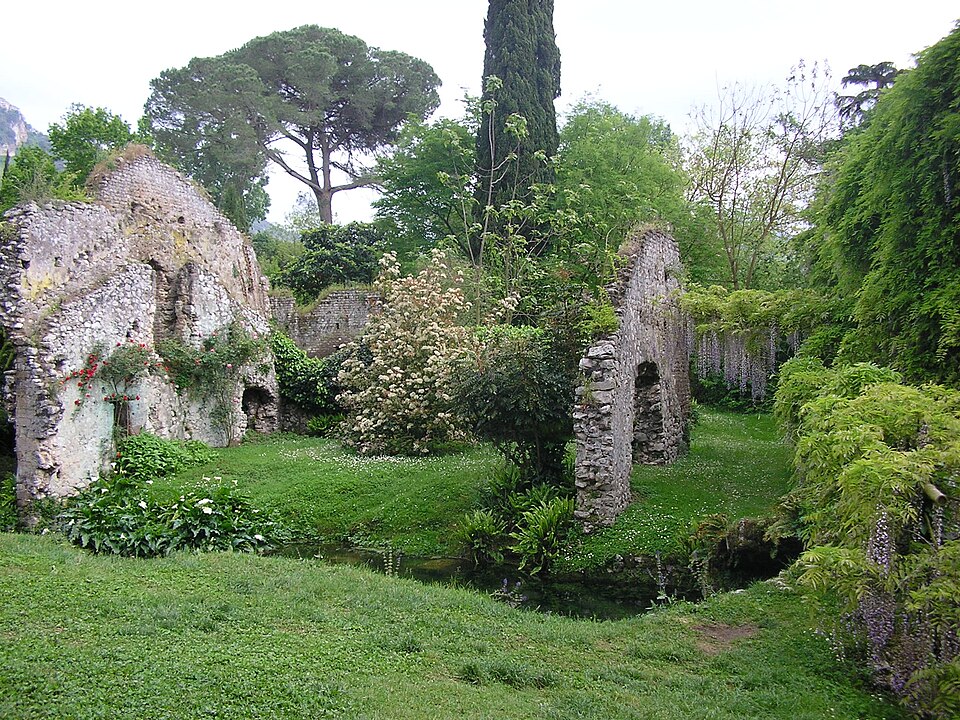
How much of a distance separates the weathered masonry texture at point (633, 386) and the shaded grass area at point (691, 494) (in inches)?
13.5

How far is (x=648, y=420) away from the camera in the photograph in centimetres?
1341

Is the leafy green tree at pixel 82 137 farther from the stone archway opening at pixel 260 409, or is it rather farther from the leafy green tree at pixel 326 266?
the stone archway opening at pixel 260 409

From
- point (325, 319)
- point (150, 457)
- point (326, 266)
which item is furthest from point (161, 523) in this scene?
point (326, 266)

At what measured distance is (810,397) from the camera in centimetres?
817

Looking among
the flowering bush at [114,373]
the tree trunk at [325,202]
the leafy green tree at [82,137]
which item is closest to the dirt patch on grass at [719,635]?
the flowering bush at [114,373]

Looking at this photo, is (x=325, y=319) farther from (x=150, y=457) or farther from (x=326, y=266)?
(x=150, y=457)

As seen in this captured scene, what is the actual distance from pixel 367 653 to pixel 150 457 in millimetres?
8445

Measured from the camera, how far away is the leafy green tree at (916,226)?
709 centimetres

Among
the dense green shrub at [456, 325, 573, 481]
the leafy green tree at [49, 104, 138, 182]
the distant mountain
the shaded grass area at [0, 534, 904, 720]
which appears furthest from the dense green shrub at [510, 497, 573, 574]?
the distant mountain

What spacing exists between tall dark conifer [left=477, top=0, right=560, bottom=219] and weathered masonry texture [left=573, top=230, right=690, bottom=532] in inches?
322

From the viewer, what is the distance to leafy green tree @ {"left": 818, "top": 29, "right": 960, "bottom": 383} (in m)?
7.09

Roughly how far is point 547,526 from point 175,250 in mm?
10331

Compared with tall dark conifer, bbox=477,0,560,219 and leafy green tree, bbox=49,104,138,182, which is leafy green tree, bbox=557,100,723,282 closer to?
tall dark conifer, bbox=477,0,560,219

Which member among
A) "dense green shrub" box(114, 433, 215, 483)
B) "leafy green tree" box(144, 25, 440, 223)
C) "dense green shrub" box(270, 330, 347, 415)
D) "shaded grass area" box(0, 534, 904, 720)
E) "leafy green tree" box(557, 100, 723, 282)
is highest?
"leafy green tree" box(144, 25, 440, 223)
